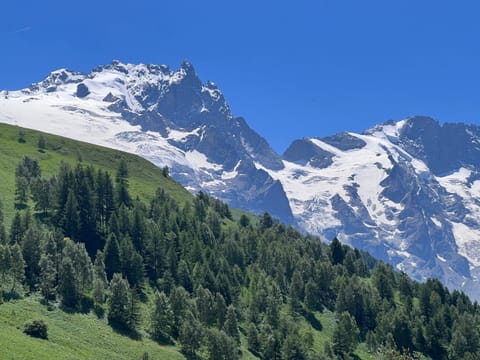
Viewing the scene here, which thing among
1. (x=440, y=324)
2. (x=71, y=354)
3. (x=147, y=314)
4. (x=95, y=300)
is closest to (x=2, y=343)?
(x=71, y=354)

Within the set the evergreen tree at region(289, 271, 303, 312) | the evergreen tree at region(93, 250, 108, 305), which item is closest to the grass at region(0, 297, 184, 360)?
the evergreen tree at region(93, 250, 108, 305)

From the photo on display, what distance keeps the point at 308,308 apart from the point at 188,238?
36.7 meters

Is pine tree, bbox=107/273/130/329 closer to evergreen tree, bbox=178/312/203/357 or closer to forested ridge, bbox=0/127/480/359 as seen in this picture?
forested ridge, bbox=0/127/480/359

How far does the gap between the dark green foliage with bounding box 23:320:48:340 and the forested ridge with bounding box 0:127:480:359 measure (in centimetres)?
212

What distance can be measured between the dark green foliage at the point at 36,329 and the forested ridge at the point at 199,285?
2123 millimetres

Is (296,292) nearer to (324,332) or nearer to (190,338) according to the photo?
(324,332)

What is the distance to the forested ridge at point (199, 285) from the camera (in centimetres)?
10600

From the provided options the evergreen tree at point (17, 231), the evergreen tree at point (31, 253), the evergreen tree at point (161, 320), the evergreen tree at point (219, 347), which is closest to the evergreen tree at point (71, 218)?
the evergreen tree at point (17, 231)

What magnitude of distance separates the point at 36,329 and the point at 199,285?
50629 millimetres

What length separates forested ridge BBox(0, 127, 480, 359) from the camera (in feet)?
348

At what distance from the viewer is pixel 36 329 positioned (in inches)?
3268

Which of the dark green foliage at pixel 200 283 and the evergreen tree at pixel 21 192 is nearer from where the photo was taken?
the dark green foliage at pixel 200 283

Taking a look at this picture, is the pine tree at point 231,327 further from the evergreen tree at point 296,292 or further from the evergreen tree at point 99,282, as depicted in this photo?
the evergreen tree at point 296,292

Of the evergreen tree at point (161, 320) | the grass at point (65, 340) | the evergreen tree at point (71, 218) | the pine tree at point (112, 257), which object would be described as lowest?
the grass at point (65, 340)
